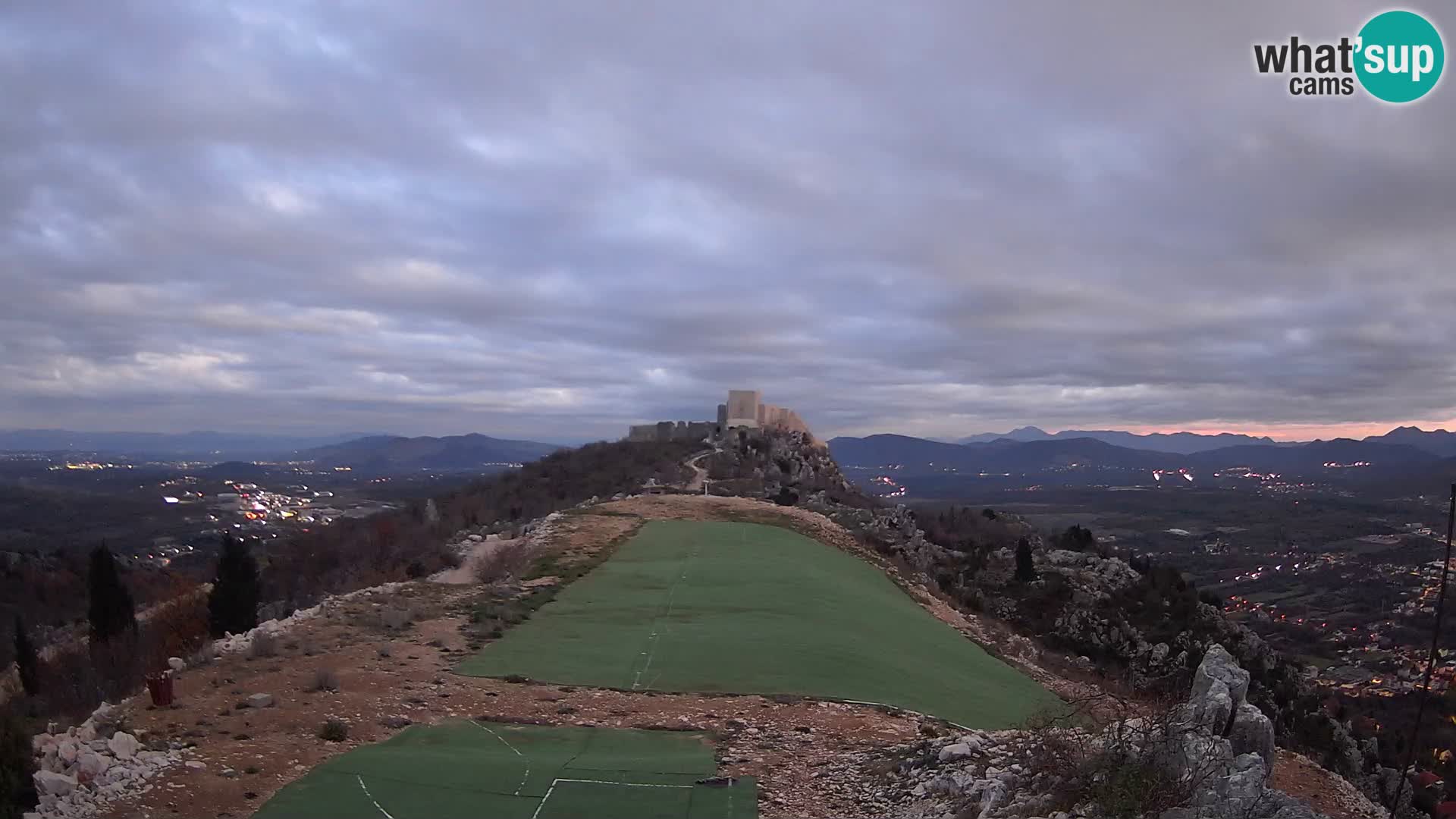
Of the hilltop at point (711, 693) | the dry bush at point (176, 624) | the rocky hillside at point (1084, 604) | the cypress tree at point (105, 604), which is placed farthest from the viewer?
the cypress tree at point (105, 604)

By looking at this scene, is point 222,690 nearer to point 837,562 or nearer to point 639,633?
point 639,633

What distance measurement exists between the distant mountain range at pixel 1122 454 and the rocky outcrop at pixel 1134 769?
145m

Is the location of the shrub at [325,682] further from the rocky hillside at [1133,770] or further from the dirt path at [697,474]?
the dirt path at [697,474]

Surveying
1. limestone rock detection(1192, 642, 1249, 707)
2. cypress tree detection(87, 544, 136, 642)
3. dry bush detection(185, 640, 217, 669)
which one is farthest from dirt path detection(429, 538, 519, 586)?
limestone rock detection(1192, 642, 1249, 707)

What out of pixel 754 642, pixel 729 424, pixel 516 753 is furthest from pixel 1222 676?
pixel 729 424

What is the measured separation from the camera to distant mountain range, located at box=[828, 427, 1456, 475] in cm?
15412

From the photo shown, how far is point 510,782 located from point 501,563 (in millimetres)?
14461

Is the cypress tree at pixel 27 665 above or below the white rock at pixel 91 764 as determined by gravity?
below

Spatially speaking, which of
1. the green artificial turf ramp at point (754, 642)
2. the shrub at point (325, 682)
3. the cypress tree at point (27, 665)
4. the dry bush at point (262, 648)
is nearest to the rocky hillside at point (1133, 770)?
the green artificial turf ramp at point (754, 642)

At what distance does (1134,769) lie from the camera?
6156 millimetres

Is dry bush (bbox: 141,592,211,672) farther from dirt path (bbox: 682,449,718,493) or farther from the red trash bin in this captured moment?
dirt path (bbox: 682,449,718,493)

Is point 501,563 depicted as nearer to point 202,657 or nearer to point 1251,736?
point 202,657

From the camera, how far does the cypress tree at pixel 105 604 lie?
27688 mm

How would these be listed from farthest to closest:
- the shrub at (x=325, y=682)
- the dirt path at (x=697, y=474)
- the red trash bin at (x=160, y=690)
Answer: the dirt path at (x=697, y=474) < the shrub at (x=325, y=682) < the red trash bin at (x=160, y=690)
